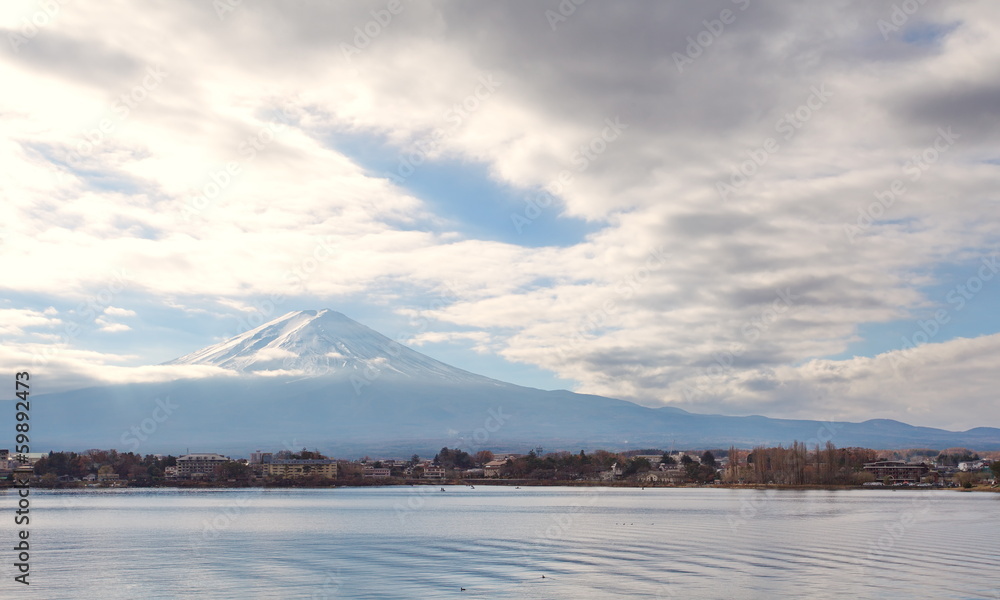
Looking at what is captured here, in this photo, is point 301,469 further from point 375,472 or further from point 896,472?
point 896,472

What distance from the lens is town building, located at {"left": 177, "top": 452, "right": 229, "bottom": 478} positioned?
153 meters

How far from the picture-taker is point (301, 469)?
153m

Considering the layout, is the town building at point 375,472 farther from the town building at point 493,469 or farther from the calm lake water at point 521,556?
the calm lake water at point 521,556

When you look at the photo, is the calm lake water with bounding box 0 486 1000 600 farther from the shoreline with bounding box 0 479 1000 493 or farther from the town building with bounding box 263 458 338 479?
the town building with bounding box 263 458 338 479

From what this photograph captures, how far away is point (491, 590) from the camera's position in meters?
28.5

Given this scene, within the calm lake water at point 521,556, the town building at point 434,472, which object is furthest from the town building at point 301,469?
the calm lake water at point 521,556

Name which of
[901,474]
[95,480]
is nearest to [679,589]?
[901,474]

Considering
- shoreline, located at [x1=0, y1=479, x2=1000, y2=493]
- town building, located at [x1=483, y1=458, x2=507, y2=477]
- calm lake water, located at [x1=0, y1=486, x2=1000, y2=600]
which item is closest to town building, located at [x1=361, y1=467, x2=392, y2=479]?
shoreline, located at [x1=0, y1=479, x2=1000, y2=493]

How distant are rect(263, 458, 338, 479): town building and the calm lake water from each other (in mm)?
87171

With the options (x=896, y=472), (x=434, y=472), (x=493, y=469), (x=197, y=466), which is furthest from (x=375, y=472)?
(x=896, y=472)

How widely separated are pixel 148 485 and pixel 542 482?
2644 inches

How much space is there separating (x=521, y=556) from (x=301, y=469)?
122m

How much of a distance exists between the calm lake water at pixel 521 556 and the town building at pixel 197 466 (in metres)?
90.7

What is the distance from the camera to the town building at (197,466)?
503 feet
